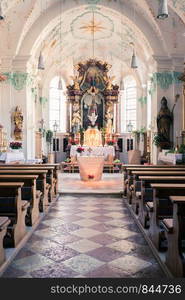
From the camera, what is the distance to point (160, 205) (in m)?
4.43

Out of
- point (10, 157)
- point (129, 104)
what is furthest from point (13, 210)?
point (129, 104)

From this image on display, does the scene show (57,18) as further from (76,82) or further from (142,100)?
(142,100)

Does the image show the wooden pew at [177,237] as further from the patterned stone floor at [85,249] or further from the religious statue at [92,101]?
the religious statue at [92,101]

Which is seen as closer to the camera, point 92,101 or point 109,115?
point 109,115

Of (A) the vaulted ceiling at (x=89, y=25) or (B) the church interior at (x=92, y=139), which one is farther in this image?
(A) the vaulted ceiling at (x=89, y=25)

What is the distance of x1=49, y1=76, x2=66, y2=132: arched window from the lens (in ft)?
67.8

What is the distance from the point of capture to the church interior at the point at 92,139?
12.7ft

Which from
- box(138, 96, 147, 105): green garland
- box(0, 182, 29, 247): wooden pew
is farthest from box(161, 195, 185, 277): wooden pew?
box(138, 96, 147, 105): green garland

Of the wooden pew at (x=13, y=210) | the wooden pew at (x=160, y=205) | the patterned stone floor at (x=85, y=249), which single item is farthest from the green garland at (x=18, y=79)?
the wooden pew at (x=160, y=205)

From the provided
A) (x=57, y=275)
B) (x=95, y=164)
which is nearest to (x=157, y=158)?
(x=95, y=164)

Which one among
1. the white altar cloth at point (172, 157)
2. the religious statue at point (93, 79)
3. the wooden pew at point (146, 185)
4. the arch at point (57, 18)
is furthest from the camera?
the religious statue at point (93, 79)

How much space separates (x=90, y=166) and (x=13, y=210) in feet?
21.2

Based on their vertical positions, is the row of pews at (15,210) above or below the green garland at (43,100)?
below

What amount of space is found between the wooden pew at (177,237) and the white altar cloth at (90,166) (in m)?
7.45
